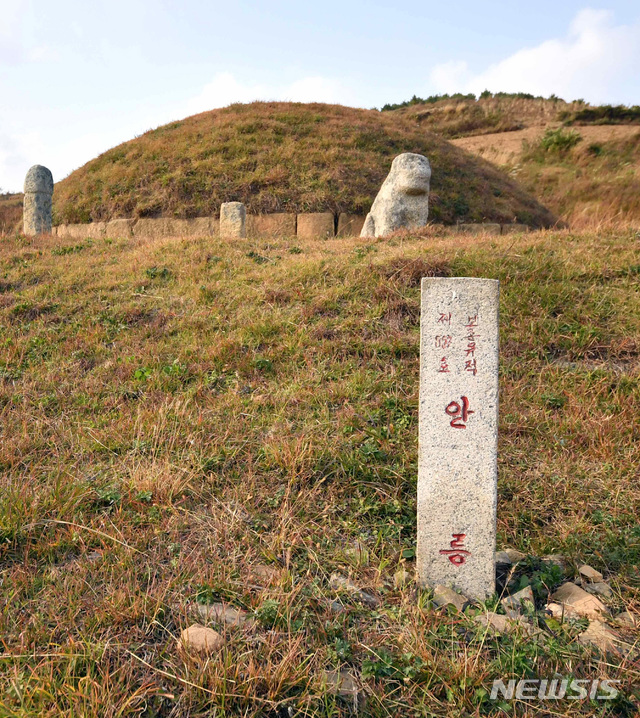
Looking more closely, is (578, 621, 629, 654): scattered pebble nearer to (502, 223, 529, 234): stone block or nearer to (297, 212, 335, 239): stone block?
(297, 212, 335, 239): stone block

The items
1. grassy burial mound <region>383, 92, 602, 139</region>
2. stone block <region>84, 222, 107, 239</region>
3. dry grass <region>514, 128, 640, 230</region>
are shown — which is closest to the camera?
stone block <region>84, 222, 107, 239</region>

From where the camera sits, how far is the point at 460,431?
246 cm

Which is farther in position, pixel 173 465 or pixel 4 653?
pixel 173 465

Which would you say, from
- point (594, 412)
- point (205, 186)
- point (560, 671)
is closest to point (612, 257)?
point (594, 412)

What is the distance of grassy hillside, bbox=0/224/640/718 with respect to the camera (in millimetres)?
1965

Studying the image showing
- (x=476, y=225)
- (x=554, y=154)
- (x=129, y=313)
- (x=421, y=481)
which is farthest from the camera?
(x=554, y=154)

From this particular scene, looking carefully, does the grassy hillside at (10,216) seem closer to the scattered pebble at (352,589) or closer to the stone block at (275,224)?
the stone block at (275,224)

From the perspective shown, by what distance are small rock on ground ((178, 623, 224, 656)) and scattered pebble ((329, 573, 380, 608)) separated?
60cm

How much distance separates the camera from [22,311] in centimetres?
626

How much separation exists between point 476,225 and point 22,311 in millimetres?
10334

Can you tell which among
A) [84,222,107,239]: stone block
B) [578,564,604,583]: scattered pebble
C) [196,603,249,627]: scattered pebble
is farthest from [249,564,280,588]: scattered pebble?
[84,222,107,239]: stone block

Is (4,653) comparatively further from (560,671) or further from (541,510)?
(541,510)

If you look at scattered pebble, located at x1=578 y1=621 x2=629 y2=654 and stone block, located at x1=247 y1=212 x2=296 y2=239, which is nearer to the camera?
scattered pebble, located at x1=578 y1=621 x2=629 y2=654

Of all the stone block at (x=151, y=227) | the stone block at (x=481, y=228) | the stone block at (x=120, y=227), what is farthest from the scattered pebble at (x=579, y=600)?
the stone block at (x=120, y=227)
